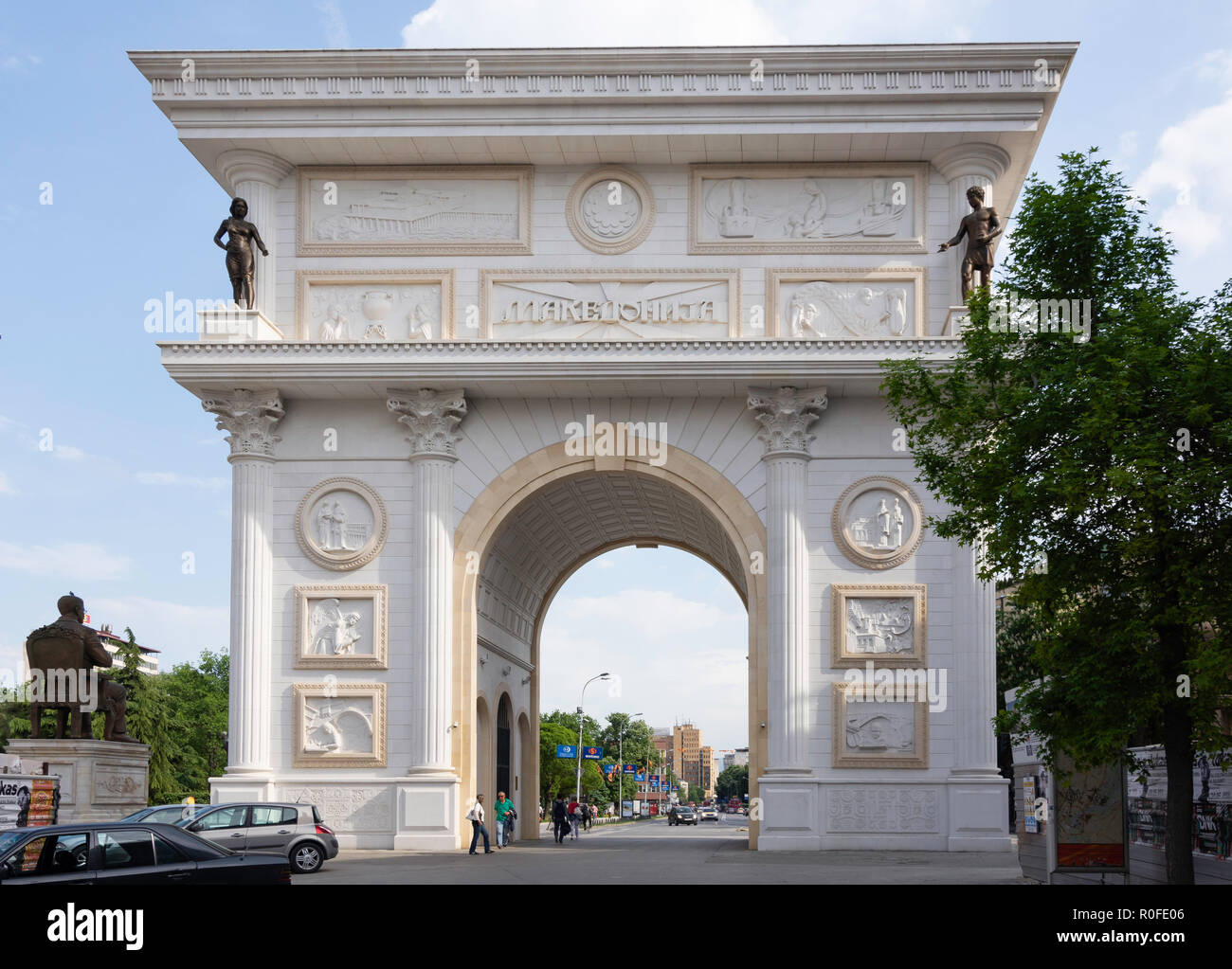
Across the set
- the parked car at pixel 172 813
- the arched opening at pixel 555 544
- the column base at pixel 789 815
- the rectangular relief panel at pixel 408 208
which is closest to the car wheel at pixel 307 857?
the parked car at pixel 172 813

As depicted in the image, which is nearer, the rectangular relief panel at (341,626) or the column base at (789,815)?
the column base at (789,815)

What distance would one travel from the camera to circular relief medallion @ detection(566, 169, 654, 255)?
3759cm

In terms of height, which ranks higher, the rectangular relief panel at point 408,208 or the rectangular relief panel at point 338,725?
the rectangular relief panel at point 408,208

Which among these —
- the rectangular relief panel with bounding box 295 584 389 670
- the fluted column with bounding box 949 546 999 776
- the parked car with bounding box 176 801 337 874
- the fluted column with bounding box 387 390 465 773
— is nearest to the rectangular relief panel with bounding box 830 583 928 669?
the fluted column with bounding box 949 546 999 776

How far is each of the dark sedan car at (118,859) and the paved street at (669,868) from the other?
19.6 feet

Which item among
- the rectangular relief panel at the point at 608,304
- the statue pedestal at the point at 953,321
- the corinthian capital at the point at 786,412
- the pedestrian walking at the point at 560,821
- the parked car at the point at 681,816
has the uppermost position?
the rectangular relief panel at the point at 608,304

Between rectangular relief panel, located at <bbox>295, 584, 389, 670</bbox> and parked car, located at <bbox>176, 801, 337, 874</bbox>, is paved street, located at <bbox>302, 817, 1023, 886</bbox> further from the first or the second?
rectangular relief panel, located at <bbox>295, 584, 389, 670</bbox>

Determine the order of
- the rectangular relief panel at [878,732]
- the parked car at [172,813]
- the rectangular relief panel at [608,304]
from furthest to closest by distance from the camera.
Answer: the rectangular relief panel at [608,304]
the rectangular relief panel at [878,732]
the parked car at [172,813]

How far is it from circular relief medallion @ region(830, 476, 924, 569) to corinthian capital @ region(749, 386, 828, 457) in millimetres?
1850

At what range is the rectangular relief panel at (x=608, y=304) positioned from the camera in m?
37.0

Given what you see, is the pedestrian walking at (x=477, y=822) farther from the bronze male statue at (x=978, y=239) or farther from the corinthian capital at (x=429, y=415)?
the bronze male statue at (x=978, y=239)

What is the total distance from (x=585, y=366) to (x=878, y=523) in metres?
8.52
